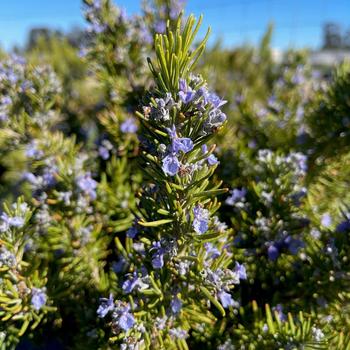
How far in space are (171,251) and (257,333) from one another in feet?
1.32

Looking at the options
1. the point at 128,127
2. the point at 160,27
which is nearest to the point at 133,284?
the point at 128,127

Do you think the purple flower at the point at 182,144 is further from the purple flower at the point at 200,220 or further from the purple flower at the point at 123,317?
the purple flower at the point at 123,317

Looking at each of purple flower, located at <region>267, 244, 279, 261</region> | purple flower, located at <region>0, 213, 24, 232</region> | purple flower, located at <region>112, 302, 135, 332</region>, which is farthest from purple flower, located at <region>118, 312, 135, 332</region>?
purple flower, located at <region>267, 244, 279, 261</region>

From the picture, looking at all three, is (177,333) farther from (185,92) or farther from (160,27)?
(160,27)

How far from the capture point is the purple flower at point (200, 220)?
0.71m

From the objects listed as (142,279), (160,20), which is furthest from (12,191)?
(142,279)

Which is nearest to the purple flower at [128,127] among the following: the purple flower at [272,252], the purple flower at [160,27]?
the purple flower at [160,27]

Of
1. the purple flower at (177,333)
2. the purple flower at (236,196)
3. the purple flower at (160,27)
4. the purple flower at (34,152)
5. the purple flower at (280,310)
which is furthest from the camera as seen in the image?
the purple flower at (160,27)

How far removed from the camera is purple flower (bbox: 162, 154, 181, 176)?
659 mm

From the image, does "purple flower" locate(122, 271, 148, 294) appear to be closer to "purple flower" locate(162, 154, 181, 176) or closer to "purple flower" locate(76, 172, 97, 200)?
"purple flower" locate(162, 154, 181, 176)

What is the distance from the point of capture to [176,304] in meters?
0.83

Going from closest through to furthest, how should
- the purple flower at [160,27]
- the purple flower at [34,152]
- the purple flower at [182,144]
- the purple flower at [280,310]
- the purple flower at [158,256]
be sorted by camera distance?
1. the purple flower at [182,144]
2. the purple flower at [158,256]
3. the purple flower at [280,310]
4. the purple flower at [34,152]
5. the purple flower at [160,27]

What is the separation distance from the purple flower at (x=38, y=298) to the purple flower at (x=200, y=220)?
1.63 feet

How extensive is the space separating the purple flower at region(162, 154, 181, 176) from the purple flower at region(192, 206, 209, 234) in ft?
0.34
